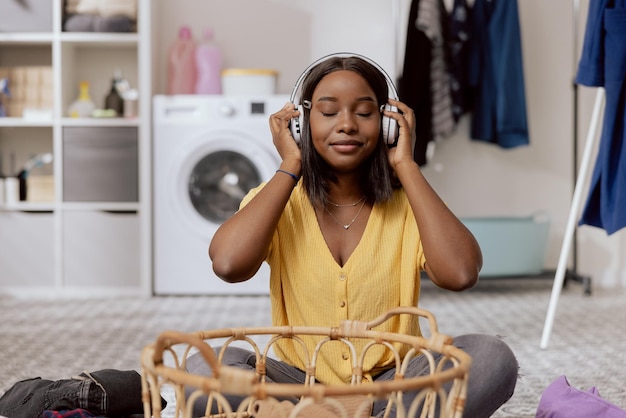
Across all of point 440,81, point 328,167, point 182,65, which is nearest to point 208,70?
point 182,65

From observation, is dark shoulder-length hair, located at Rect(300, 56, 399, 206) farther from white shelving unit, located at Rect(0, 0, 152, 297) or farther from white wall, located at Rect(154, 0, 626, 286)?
white wall, located at Rect(154, 0, 626, 286)

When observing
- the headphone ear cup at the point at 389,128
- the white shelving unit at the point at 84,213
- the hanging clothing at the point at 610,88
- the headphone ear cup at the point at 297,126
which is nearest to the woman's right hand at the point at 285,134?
the headphone ear cup at the point at 297,126

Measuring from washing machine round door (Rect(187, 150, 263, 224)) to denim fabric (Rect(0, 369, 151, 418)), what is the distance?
208 cm

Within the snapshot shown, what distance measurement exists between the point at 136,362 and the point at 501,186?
7.78 ft

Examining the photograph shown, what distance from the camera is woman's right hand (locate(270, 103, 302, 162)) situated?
1.32m

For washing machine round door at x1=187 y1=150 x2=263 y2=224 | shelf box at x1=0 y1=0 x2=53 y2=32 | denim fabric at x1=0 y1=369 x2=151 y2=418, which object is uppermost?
shelf box at x1=0 y1=0 x2=53 y2=32

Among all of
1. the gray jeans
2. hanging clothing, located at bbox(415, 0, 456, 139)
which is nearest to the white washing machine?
hanging clothing, located at bbox(415, 0, 456, 139)

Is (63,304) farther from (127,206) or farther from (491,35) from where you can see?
(491,35)

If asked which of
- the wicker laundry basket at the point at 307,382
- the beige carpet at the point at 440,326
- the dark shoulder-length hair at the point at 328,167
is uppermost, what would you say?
the dark shoulder-length hair at the point at 328,167

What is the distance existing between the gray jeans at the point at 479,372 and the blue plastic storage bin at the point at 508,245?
241cm

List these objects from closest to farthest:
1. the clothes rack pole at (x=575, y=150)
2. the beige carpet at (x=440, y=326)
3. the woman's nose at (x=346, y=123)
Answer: the woman's nose at (x=346, y=123)
the beige carpet at (x=440, y=326)
the clothes rack pole at (x=575, y=150)

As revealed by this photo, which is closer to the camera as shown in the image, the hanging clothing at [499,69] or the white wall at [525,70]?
the hanging clothing at [499,69]

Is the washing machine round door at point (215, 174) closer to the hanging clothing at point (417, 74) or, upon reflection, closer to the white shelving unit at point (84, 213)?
the white shelving unit at point (84, 213)

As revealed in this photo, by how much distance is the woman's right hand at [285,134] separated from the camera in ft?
4.33
